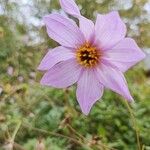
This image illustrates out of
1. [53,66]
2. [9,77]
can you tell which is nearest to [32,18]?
[9,77]

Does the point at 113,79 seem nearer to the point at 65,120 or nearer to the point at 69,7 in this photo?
the point at 69,7

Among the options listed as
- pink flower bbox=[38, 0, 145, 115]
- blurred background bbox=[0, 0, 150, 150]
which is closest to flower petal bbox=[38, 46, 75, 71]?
pink flower bbox=[38, 0, 145, 115]

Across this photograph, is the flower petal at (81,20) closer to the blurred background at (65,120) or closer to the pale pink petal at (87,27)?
the pale pink petal at (87,27)

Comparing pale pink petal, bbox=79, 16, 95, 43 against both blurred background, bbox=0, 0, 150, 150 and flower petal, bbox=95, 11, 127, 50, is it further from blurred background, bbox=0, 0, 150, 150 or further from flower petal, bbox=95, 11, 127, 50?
blurred background, bbox=0, 0, 150, 150

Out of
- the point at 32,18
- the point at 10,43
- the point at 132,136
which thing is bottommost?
the point at 32,18

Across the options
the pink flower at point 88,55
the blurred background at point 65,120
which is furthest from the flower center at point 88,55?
the blurred background at point 65,120

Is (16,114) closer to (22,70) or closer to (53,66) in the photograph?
(53,66)
